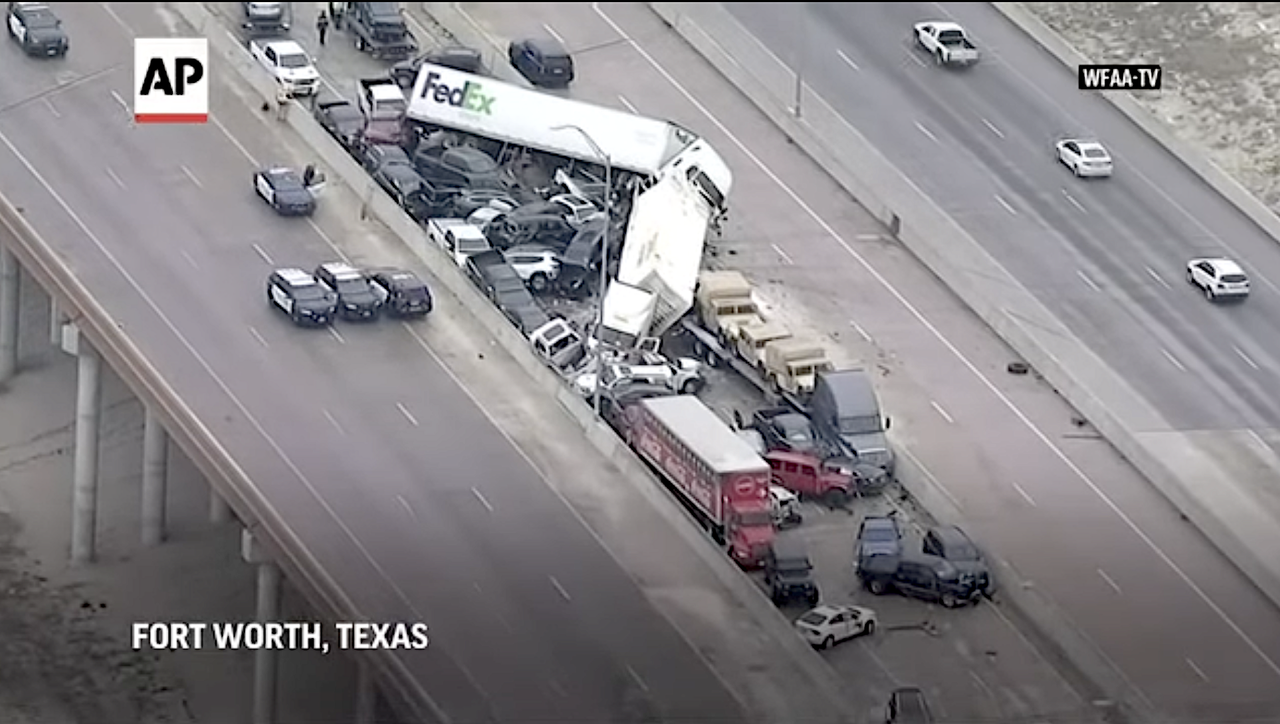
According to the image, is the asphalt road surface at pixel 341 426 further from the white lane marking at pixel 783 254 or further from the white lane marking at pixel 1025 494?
the white lane marking at pixel 783 254

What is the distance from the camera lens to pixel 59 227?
112 metres

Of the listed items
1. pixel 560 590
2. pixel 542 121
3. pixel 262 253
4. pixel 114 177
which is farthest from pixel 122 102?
pixel 560 590

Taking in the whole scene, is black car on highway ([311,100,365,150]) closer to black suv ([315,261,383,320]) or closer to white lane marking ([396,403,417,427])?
black suv ([315,261,383,320])

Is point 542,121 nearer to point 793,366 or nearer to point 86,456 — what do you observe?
point 793,366

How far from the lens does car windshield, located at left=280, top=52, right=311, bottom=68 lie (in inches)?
4847

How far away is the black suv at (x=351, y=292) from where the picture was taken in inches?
4281

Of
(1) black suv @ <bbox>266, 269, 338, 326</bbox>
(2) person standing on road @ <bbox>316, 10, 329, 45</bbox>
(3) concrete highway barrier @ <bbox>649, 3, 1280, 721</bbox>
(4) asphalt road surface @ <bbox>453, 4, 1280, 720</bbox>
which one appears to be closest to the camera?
(4) asphalt road surface @ <bbox>453, 4, 1280, 720</bbox>

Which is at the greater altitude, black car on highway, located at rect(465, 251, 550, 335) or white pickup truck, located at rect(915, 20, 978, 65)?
white pickup truck, located at rect(915, 20, 978, 65)

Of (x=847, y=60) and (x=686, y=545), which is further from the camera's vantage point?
(x=847, y=60)

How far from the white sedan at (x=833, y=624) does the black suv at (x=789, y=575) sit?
2.02 ft

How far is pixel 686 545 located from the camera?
100500mm

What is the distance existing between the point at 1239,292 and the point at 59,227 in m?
30.0

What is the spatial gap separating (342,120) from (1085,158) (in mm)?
20091

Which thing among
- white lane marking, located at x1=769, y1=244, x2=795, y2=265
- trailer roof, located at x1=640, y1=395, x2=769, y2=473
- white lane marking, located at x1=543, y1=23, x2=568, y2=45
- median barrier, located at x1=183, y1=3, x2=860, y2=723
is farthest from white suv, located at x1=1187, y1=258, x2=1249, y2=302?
white lane marking, located at x1=543, y1=23, x2=568, y2=45
